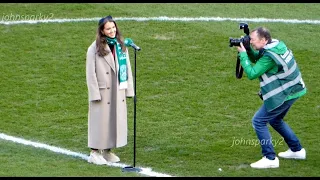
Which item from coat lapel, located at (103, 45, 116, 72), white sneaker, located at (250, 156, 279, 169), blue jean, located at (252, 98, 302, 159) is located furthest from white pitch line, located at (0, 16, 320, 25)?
white sneaker, located at (250, 156, 279, 169)

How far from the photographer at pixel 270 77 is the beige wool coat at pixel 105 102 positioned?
5.73 feet

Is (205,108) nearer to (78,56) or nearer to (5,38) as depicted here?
(78,56)

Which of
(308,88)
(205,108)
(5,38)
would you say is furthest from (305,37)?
(5,38)

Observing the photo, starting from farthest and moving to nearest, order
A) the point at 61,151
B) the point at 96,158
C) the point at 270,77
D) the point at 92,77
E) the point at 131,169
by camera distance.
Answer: the point at 61,151 < the point at 96,158 < the point at 92,77 < the point at 131,169 < the point at 270,77

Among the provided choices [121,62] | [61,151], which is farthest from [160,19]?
[121,62]

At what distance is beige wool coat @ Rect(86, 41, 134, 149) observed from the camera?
1288cm

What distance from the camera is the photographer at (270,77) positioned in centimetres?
1240

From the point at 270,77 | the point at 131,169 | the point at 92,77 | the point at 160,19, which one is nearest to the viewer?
the point at 270,77

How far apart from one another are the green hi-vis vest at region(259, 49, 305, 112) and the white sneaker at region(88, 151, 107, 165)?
2360mm

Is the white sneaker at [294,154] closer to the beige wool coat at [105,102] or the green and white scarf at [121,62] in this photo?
the beige wool coat at [105,102]

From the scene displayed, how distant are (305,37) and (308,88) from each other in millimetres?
2626

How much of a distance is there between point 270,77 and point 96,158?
2.60 m

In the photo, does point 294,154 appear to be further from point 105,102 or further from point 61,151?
point 61,151

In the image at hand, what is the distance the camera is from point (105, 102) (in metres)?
A: 13.0
